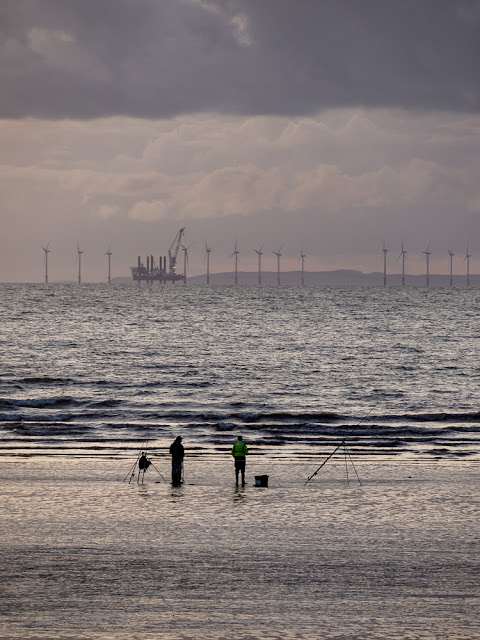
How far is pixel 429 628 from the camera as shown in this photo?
1538 centimetres

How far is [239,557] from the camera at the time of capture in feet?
64.3

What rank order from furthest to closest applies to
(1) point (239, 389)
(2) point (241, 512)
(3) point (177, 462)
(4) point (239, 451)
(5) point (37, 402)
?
(1) point (239, 389) → (5) point (37, 402) → (3) point (177, 462) → (4) point (239, 451) → (2) point (241, 512)

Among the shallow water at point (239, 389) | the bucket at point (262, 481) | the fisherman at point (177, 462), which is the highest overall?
the fisherman at point (177, 462)

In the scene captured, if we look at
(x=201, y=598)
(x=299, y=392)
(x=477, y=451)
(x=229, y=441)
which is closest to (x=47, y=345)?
(x=299, y=392)

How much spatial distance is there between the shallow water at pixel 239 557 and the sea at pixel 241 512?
61mm

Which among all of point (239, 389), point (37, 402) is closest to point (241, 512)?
point (37, 402)

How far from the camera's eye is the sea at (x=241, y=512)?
16094 mm

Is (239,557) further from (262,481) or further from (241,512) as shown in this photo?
(262,481)

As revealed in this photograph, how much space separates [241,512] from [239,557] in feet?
15.4

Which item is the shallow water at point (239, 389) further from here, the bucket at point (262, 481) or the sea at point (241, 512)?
the bucket at point (262, 481)

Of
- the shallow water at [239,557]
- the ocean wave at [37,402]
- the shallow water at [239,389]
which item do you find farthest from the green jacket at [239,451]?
the ocean wave at [37,402]

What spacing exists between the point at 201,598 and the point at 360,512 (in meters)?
8.72

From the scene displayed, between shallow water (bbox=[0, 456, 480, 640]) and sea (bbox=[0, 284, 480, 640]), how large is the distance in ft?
0.20

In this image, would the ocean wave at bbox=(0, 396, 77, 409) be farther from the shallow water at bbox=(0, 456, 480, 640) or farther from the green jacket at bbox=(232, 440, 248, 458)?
the green jacket at bbox=(232, 440, 248, 458)
